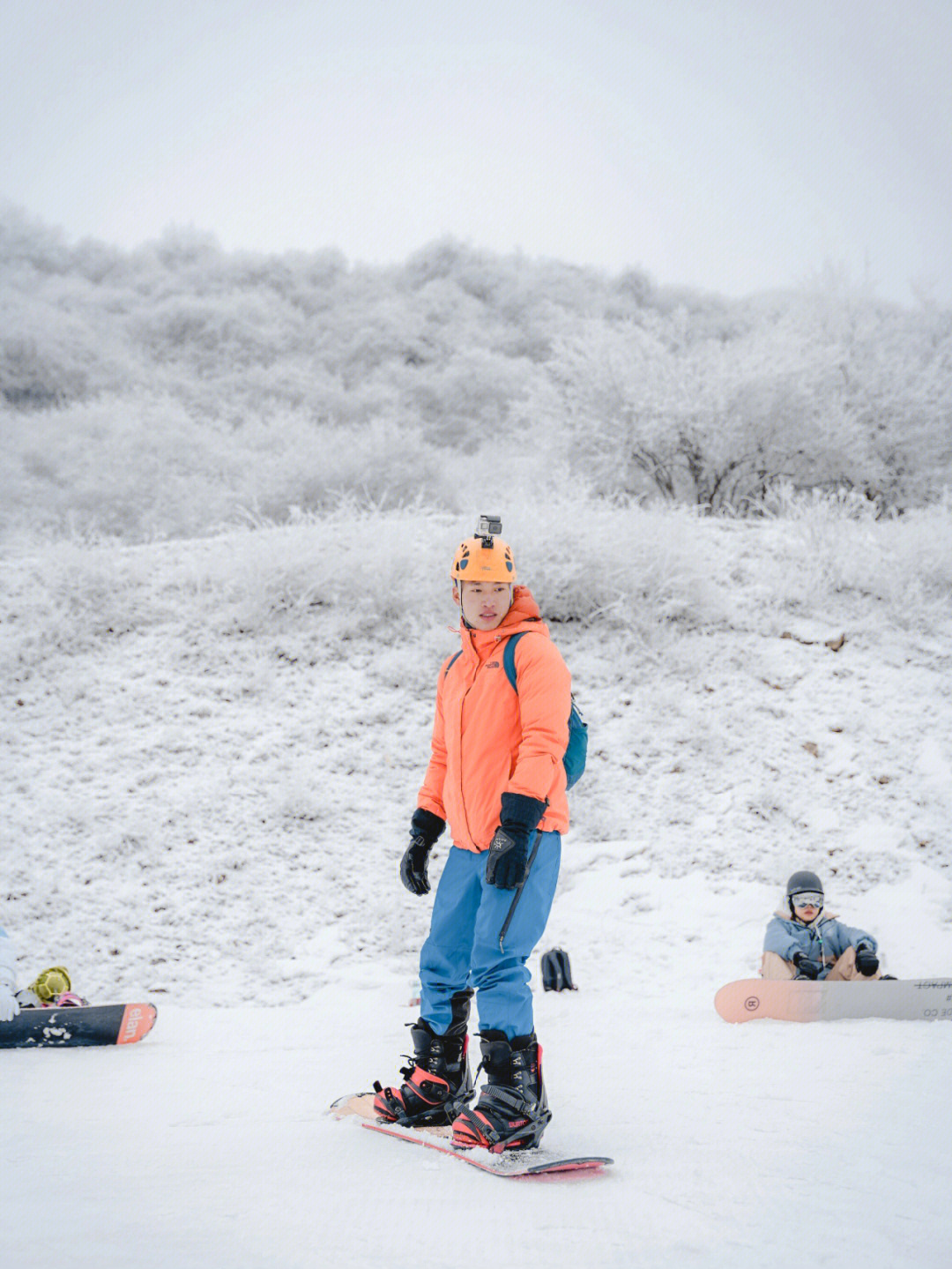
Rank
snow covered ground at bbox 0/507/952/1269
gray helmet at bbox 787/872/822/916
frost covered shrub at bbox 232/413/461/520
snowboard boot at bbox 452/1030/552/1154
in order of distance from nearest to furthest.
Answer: snow covered ground at bbox 0/507/952/1269
snowboard boot at bbox 452/1030/552/1154
gray helmet at bbox 787/872/822/916
frost covered shrub at bbox 232/413/461/520

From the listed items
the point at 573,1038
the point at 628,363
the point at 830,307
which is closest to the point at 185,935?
the point at 573,1038

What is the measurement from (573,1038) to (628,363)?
1232 cm

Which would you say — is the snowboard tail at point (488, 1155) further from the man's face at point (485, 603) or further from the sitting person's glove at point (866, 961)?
the sitting person's glove at point (866, 961)

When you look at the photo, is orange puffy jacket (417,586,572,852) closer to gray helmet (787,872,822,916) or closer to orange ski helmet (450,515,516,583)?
orange ski helmet (450,515,516,583)

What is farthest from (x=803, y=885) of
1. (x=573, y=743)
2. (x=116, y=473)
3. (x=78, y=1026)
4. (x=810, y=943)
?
(x=116, y=473)

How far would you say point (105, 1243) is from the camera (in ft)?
5.06

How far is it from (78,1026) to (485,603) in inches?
115

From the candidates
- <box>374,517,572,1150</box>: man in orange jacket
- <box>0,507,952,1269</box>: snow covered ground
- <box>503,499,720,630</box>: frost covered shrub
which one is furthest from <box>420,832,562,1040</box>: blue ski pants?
<box>503,499,720,630</box>: frost covered shrub

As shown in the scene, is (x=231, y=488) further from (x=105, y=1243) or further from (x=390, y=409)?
(x=105, y=1243)

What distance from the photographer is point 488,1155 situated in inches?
88.0

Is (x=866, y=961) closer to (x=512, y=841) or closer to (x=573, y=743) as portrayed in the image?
(x=573, y=743)

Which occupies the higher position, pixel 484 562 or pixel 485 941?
pixel 484 562

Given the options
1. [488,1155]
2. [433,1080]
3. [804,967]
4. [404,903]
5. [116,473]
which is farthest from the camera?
[116,473]

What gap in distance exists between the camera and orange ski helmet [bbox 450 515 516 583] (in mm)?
2766
